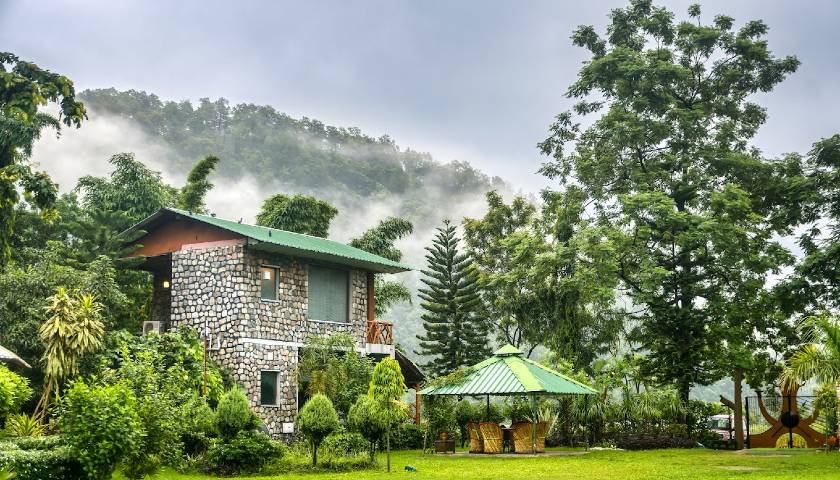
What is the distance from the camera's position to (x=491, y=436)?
22.7m

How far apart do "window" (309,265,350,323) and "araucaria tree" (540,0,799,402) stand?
8.88 metres

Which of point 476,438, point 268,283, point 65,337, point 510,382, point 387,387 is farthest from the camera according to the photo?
point 268,283

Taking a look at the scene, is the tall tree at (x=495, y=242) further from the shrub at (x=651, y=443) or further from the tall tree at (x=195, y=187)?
the shrub at (x=651, y=443)

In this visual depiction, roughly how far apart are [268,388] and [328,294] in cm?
380

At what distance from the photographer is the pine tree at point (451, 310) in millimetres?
37938

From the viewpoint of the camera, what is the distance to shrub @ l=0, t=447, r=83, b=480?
1119 cm

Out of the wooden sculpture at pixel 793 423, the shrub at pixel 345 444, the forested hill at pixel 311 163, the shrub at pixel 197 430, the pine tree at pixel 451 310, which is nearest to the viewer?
the shrub at pixel 197 430

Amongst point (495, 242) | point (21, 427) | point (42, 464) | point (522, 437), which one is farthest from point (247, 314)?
point (495, 242)

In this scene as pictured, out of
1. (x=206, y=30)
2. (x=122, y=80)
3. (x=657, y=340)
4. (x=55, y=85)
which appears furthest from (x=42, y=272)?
(x=122, y=80)

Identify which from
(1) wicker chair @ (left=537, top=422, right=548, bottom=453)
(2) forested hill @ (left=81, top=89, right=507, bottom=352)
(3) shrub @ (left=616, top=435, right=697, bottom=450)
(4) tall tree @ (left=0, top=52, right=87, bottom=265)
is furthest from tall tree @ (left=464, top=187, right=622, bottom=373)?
(2) forested hill @ (left=81, top=89, right=507, bottom=352)

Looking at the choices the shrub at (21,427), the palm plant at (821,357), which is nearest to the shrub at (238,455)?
the shrub at (21,427)

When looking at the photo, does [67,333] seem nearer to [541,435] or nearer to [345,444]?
[345,444]

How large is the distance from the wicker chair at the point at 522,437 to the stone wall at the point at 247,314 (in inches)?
244

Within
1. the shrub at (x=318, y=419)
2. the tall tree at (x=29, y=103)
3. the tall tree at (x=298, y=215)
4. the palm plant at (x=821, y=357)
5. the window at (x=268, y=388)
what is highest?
the tall tree at (x=298, y=215)
